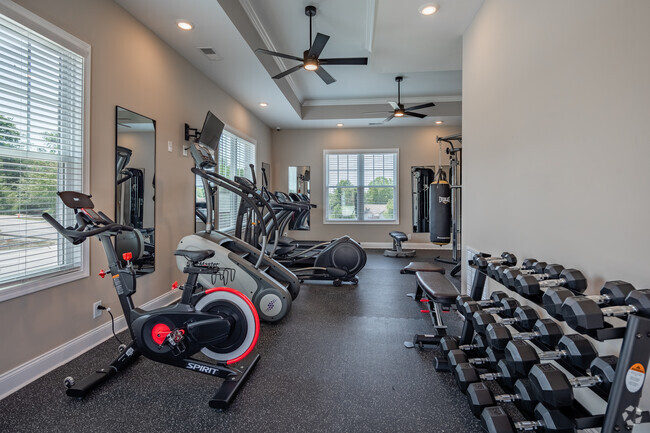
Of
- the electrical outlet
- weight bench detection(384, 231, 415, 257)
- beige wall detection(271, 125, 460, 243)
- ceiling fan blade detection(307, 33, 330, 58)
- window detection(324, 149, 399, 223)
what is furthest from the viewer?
window detection(324, 149, 399, 223)

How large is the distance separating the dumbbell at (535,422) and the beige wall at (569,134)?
0.57 m

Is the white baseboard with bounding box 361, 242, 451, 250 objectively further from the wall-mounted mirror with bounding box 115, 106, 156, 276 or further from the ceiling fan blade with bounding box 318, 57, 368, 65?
the wall-mounted mirror with bounding box 115, 106, 156, 276

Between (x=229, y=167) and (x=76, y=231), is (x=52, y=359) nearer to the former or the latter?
(x=76, y=231)

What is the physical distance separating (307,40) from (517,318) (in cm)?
418

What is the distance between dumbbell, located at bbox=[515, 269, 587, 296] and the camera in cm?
133

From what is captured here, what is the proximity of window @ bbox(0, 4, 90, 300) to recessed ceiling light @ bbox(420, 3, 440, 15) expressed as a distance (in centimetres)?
273

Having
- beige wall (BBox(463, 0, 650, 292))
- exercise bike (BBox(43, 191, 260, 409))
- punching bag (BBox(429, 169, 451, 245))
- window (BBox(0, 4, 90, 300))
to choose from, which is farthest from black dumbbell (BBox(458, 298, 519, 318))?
punching bag (BBox(429, 169, 451, 245))

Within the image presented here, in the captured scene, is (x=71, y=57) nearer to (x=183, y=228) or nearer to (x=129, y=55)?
(x=129, y=55)

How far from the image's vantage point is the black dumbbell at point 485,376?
1355 millimetres

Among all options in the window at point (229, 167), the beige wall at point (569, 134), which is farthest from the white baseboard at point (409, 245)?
the beige wall at point (569, 134)

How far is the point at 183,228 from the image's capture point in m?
3.81

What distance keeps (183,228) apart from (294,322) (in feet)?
6.06

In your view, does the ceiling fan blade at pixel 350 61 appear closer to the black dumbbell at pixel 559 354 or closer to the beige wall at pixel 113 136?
the beige wall at pixel 113 136

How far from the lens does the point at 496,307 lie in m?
1.68
